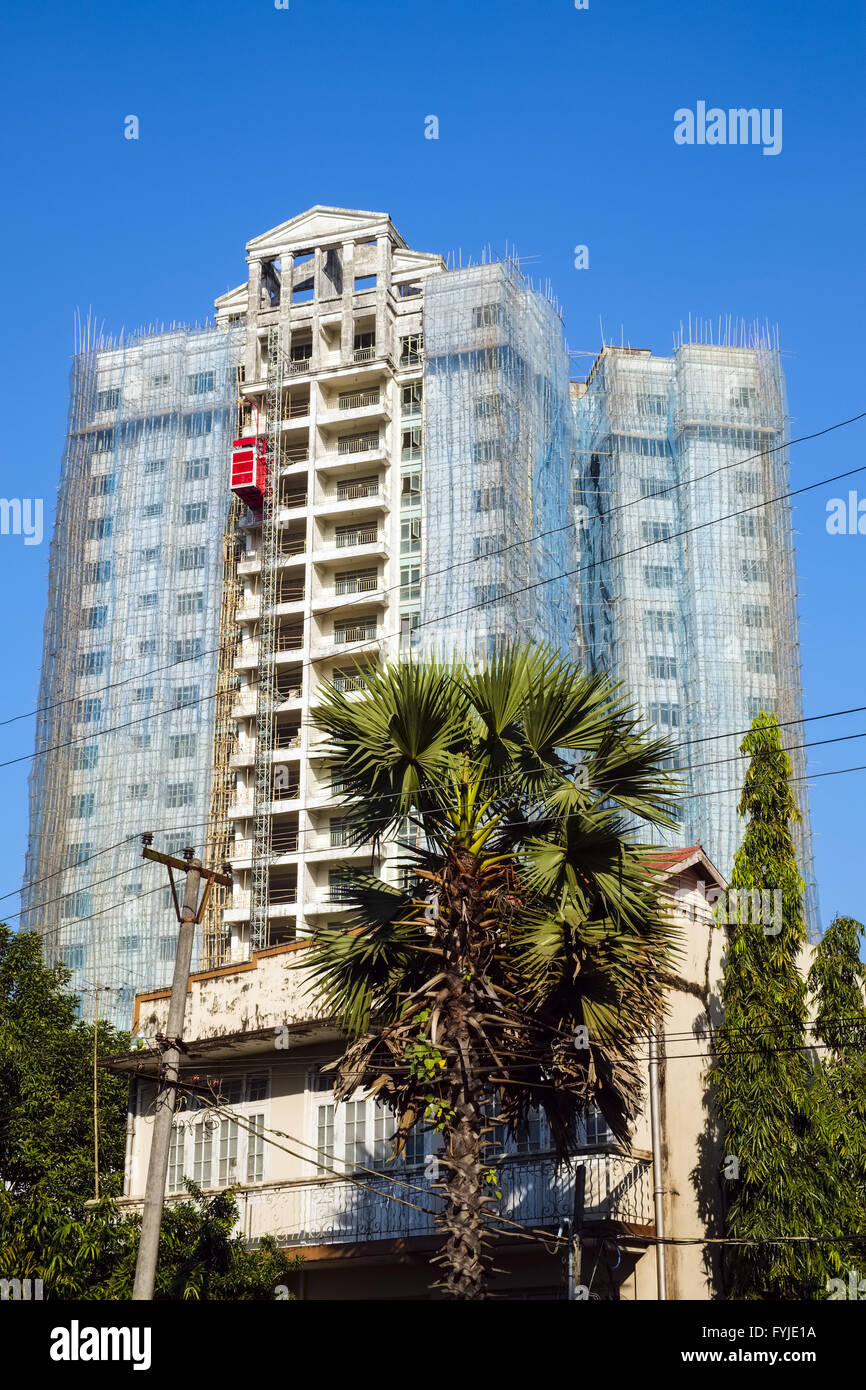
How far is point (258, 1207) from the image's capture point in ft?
90.7

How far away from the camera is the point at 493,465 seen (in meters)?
75.6

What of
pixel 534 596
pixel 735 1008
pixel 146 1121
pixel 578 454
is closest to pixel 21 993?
pixel 146 1121

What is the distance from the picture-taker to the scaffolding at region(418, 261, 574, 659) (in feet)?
239

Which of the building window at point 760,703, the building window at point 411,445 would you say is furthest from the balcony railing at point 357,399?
the building window at point 760,703

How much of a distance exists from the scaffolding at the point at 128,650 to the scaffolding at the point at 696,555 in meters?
19.2

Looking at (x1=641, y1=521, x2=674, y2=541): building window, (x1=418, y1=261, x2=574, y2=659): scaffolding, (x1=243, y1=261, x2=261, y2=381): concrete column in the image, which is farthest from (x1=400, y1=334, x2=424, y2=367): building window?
(x1=641, y1=521, x2=674, y2=541): building window

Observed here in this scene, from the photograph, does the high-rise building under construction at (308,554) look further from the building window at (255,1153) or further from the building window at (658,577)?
the building window at (255,1153)

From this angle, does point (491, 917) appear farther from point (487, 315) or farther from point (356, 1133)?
point (487, 315)

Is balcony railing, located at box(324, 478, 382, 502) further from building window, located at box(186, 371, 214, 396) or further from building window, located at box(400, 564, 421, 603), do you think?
building window, located at box(186, 371, 214, 396)

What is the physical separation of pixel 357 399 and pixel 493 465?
10930 millimetres

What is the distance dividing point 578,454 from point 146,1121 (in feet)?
200

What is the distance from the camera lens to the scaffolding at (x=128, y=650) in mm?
73562

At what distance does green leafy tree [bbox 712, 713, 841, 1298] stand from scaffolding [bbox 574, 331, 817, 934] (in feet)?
149
